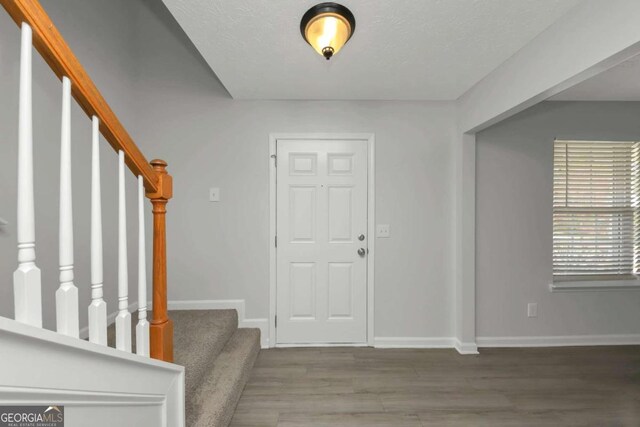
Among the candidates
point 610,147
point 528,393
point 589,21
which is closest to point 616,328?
point 528,393

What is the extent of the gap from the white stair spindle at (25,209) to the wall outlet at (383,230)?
2.64 meters

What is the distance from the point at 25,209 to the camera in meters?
0.75

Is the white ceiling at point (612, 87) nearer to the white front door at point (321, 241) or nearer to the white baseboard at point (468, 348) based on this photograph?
the white front door at point (321, 241)

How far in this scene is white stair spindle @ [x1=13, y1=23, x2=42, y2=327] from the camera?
75 centimetres

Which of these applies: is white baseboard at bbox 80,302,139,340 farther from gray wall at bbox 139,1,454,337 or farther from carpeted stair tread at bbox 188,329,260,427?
carpeted stair tread at bbox 188,329,260,427

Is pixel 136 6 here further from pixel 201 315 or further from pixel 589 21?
pixel 589 21

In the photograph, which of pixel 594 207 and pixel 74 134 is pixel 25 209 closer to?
pixel 74 134

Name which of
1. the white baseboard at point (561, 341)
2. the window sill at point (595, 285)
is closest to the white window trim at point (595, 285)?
the window sill at point (595, 285)

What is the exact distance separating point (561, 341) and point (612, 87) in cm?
240

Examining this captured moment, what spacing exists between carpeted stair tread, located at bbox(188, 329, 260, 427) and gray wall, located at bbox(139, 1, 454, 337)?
49 cm

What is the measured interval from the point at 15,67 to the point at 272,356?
8.87 feet

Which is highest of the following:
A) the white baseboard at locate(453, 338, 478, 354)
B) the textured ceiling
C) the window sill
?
the textured ceiling

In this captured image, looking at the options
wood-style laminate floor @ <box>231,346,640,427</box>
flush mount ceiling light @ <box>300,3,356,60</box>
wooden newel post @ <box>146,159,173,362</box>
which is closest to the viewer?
wooden newel post @ <box>146,159,173,362</box>

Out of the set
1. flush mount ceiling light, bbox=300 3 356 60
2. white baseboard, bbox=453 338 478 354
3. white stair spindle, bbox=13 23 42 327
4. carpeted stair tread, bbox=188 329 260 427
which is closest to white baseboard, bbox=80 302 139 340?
carpeted stair tread, bbox=188 329 260 427
